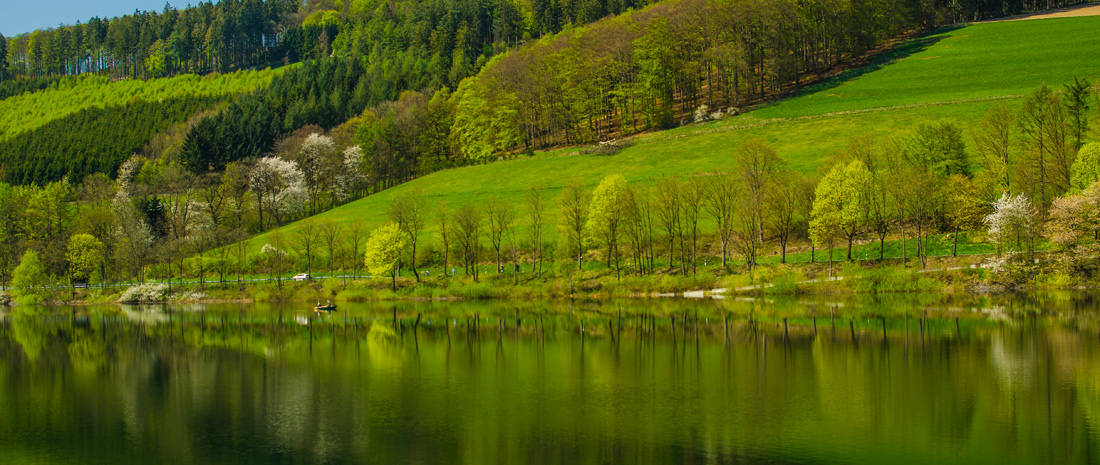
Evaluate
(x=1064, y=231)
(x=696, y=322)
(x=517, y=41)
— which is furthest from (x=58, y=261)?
(x=517, y=41)

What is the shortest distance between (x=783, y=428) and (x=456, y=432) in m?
11.0

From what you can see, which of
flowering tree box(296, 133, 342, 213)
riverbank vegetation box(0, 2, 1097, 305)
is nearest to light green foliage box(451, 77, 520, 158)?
riverbank vegetation box(0, 2, 1097, 305)

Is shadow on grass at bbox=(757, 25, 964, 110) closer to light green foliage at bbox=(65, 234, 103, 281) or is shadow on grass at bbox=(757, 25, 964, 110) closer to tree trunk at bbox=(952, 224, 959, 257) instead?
tree trunk at bbox=(952, 224, 959, 257)

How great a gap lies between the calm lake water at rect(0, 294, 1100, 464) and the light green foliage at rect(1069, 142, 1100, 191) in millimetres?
12307

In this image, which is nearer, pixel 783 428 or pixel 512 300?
pixel 783 428

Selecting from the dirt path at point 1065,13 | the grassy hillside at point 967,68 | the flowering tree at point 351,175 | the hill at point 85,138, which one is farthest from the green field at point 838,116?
the hill at point 85,138

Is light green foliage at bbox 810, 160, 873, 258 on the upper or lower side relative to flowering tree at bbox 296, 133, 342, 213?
lower

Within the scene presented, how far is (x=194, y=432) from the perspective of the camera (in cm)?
2775

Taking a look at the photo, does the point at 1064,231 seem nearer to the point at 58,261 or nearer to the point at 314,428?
the point at 314,428

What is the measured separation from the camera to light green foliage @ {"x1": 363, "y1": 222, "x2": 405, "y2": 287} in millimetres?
81688

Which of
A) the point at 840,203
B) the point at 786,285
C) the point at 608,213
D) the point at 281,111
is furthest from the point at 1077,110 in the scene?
the point at 281,111

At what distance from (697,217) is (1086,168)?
3452 centimetres

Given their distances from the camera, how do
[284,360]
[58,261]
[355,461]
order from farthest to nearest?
[58,261] < [284,360] < [355,461]

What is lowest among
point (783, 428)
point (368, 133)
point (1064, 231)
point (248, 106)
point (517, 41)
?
point (783, 428)
